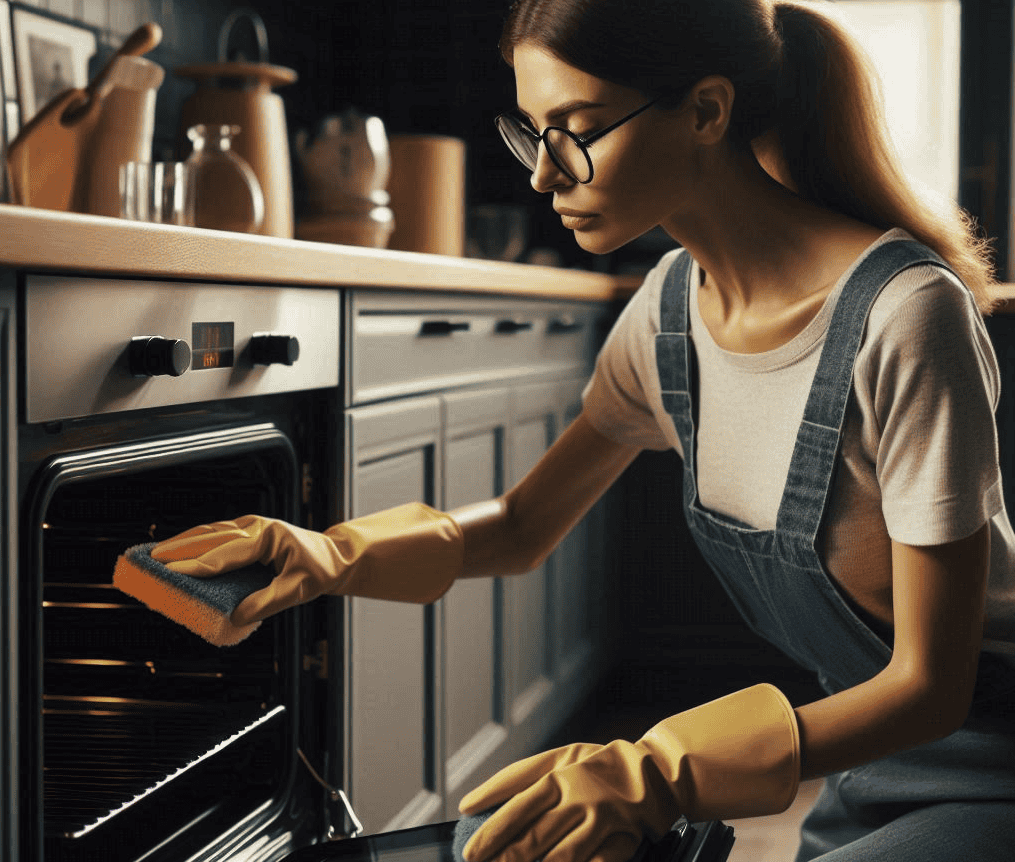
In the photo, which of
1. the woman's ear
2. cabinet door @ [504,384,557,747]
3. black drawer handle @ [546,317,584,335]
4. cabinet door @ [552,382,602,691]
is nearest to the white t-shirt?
the woman's ear

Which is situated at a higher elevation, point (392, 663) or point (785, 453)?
point (785, 453)

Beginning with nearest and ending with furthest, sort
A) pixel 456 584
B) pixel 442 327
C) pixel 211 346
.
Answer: pixel 211 346 → pixel 442 327 → pixel 456 584

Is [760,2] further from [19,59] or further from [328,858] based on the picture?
[19,59]

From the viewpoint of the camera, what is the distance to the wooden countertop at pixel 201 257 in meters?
0.89

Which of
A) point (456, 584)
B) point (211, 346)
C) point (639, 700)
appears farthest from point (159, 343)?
point (639, 700)

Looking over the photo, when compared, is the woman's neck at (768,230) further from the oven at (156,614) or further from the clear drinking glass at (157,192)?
the clear drinking glass at (157,192)

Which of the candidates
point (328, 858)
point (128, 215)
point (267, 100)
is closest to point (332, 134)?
point (267, 100)

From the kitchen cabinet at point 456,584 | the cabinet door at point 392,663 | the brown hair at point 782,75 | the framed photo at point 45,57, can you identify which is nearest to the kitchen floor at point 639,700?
the kitchen cabinet at point 456,584

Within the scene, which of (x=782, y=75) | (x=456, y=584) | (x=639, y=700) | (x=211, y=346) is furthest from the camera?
(x=639, y=700)

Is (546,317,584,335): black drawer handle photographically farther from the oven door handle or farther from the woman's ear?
the woman's ear

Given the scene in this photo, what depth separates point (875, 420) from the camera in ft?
3.16

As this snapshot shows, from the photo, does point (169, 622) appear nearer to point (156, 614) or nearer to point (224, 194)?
point (156, 614)

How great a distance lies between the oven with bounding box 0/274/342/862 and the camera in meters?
1.05

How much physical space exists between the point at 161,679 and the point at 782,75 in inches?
35.2
